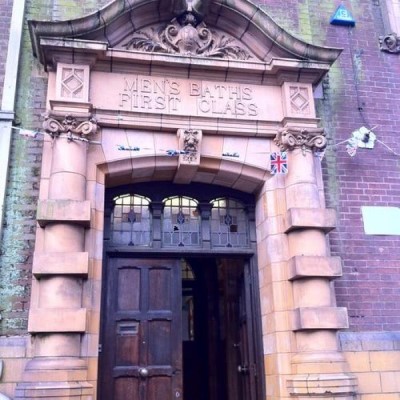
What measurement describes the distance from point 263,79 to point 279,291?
9.58ft

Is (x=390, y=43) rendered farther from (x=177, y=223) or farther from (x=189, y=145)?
(x=177, y=223)

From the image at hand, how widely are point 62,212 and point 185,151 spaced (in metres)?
1.76

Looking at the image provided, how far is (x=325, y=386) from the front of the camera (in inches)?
224

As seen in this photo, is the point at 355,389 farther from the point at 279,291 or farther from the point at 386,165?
the point at 386,165

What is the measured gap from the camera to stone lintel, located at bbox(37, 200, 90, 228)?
5.71m

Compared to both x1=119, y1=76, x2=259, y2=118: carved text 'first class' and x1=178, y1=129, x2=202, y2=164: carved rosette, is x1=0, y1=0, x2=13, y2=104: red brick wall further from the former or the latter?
x1=178, y1=129, x2=202, y2=164: carved rosette

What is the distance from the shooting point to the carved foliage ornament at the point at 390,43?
26.5 ft

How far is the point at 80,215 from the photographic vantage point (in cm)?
576

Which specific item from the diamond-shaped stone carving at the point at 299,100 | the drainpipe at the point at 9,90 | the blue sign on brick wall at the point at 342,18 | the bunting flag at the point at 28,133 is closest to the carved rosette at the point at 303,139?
the diamond-shaped stone carving at the point at 299,100

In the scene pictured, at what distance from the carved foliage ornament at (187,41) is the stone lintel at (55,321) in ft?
11.8

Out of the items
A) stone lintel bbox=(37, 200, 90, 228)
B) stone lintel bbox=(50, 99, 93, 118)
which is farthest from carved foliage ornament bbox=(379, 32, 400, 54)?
stone lintel bbox=(37, 200, 90, 228)

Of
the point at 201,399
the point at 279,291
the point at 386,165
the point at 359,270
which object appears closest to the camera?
the point at 279,291

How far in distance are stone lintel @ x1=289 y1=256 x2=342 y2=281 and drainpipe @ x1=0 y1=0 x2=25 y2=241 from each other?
11.7 feet

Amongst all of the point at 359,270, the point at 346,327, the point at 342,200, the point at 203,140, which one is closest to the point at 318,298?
the point at 346,327
